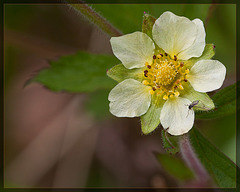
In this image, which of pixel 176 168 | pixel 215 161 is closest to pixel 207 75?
pixel 215 161

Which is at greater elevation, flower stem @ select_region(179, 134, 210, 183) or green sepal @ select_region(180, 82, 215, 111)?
green sepal @ select_region(180, 82, 215, 111)

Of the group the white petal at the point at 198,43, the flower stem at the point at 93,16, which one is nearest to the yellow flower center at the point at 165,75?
the white petal at the point at 198,43

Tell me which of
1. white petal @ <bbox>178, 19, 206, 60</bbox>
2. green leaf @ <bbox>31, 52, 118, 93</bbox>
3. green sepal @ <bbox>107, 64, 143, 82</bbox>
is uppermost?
white petal @ <bbox>178, 19, 206, 60</bbox>

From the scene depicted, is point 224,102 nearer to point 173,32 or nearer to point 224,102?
point 224,102

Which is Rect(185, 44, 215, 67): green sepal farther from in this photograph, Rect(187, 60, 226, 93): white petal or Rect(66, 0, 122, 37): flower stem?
Rect(66, 0, 122, 37): flower stem

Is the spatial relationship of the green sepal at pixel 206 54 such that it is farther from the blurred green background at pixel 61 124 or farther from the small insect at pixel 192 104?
the blurred green background at pixel 61 124

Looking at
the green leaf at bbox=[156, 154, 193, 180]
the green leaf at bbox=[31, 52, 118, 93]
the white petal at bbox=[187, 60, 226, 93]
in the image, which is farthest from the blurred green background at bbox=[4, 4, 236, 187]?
the white petal at bbox=[187, 60, 226, 93]
